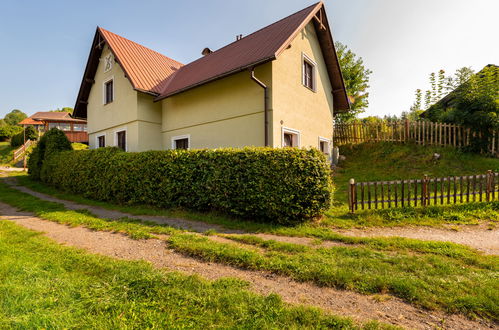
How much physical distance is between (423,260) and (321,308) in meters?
2.49

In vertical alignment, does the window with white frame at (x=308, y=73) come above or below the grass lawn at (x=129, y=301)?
above

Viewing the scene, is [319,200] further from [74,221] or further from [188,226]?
[74,221]

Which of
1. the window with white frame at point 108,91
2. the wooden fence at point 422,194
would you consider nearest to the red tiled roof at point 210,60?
the window with white frame at point 108,91

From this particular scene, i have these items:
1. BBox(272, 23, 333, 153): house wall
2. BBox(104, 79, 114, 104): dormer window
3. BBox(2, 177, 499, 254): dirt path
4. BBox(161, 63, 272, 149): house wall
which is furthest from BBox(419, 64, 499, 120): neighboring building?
BBox(104, 79, 114, 104): dormer window

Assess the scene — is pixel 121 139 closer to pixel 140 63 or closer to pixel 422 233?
pixel 140 63

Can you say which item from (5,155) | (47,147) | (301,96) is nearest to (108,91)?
(47,147)

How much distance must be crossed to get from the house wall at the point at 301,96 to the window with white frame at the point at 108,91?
10958mm

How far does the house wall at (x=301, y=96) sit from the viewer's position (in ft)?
30.6

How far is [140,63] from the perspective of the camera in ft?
43.6

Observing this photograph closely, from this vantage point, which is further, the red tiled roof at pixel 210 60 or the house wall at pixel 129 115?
the house wall at pixel 129 115

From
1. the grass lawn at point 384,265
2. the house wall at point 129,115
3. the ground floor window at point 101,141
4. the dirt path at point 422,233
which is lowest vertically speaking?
the dirt path at point 422,233

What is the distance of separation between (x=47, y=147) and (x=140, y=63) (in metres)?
8.09

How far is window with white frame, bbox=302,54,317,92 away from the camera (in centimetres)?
1128

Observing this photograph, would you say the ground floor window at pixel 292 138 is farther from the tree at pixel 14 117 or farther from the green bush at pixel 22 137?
the tree at pixel 14 117
